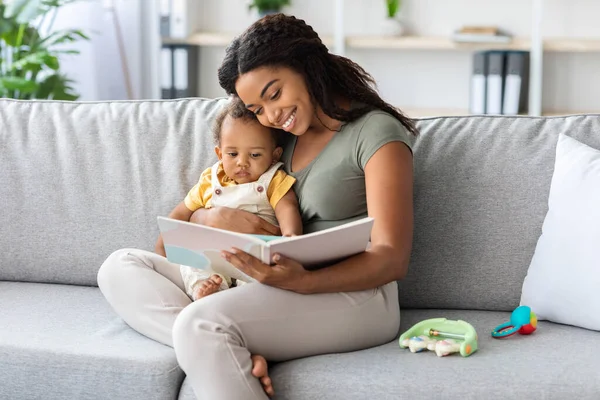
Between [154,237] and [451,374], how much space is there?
914 mm

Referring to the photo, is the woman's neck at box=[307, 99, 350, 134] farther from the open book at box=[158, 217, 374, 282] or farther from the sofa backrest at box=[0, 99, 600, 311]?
the open book at box=[158, 217, 374, 282]

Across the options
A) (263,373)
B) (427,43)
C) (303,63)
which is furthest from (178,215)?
(427,43)

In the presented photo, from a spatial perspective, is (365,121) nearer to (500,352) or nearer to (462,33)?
(500,352)

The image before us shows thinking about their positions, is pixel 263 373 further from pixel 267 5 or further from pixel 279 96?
pixel 267 5

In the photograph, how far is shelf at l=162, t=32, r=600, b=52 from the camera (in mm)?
4227

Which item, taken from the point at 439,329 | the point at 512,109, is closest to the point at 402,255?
the point at 439,329

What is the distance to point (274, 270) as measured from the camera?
5.61ft

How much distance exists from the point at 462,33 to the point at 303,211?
8.56 feet

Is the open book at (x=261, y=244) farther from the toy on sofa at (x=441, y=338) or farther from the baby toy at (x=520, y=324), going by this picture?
the baby toy at (x=520, y=324)

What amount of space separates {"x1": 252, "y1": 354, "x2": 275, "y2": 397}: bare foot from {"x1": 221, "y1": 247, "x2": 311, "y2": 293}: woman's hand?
6.0 inches

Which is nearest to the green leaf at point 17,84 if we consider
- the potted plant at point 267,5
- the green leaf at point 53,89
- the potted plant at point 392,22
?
the green leaf at point 53,89

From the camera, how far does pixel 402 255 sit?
5.95ft

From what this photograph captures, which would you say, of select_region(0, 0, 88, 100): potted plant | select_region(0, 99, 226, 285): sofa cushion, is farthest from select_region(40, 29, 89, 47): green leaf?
select_region(0, 99, 226, 285): sofa cushion

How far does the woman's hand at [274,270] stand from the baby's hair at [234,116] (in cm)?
46
